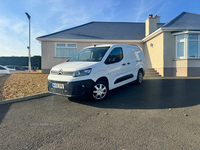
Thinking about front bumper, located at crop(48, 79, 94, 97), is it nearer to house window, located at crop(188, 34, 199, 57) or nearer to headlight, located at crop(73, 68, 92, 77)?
headlight, located at crop(73, 68, 92, 77)

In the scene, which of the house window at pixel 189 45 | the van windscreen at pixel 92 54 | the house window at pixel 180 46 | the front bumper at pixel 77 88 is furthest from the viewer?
the house window at pixel 180 46

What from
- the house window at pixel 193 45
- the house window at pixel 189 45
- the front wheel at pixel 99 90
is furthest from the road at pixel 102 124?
the house window at pixel 193 45

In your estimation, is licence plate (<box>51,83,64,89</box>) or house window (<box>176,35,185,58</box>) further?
house window (<box>176,35,185,58</box>)

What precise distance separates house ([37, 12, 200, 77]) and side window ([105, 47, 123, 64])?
6.85 metres

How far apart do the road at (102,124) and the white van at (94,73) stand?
484 millimetres

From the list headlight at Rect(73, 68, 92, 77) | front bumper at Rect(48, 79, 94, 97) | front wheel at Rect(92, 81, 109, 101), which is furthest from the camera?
front wheel at Rect(92, 81, 109, 101)

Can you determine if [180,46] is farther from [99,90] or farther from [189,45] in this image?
[99,90]

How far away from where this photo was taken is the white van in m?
4.29

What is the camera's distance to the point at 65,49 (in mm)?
14477

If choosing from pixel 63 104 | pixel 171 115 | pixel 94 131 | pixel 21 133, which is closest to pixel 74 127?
pixel 94 131

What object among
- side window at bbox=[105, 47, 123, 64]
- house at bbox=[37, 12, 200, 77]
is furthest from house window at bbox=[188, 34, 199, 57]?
side window at bbox=[105, 47, 123, 64]

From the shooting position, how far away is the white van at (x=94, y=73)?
4.29 meters

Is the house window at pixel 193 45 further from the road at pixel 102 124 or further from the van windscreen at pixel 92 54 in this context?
the van windscreen at pixel 92 54

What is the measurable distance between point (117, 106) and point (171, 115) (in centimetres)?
147
